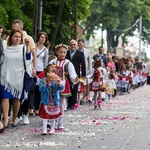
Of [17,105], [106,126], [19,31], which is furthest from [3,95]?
[106,126]

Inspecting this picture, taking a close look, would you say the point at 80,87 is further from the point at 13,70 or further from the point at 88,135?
the point at 88,135

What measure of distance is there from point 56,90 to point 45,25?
65.1ft

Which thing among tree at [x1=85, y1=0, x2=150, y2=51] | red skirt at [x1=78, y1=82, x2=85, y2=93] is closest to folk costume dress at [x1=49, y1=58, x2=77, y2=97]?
red skirt at [x1=78, y1=82, x2=85, y2=93]

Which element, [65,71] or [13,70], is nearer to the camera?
[13,70]

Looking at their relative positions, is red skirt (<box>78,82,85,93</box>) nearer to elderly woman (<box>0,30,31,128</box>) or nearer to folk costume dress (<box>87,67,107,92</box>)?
folk costume dress (<box>87,67,107,92</box>)

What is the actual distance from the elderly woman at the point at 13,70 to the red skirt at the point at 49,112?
2.71 ft

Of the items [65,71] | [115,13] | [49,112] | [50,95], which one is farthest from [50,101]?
[115,13]

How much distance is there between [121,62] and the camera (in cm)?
3209

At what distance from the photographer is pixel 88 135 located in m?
11.0

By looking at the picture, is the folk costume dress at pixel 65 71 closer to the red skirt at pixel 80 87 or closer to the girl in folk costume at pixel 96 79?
the girl in folk costume at pixel 96 79

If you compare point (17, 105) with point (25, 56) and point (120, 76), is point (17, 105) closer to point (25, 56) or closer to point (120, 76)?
point (25, 56)

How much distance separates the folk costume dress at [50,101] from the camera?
11195 millimetres

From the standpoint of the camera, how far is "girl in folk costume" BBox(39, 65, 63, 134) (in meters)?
11.2

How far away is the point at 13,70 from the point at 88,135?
1983mm
